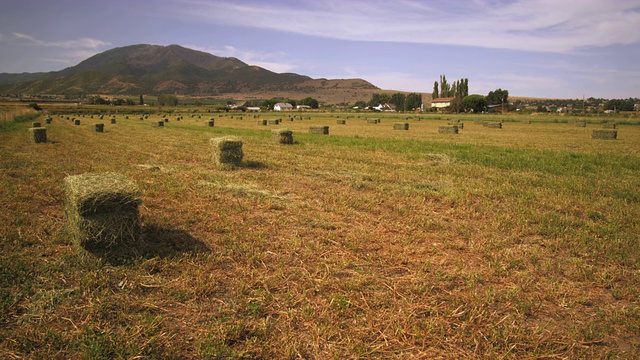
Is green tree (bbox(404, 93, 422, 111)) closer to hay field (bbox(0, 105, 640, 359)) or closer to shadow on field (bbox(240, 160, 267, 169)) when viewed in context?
shadow on field (bbox(240, 160, 267, 169))

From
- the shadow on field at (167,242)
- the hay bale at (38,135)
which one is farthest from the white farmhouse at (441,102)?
the shadow on field at (167,242)

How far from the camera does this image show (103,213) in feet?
16.6

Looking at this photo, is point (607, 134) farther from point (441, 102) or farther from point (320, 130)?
point (441, 102)

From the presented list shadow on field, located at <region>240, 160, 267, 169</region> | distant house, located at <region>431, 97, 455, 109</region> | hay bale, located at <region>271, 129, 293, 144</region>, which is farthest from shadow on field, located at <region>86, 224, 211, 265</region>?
distant house, located at <region>431, 97, 455, 109</region>

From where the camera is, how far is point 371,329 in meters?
3.78

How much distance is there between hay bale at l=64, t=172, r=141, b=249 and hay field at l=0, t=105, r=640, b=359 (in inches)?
10.3

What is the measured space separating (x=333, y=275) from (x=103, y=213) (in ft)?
10.8

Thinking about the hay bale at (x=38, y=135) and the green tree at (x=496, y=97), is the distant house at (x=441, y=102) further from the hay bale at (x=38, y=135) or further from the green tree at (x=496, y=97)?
the hay bale at (x=38, y=135)

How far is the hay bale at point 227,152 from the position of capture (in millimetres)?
12336

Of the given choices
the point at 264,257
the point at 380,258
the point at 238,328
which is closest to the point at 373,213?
the point at 380,258

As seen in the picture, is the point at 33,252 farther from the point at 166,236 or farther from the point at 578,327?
the point at 578,327

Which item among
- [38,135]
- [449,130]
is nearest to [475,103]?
[449,130]

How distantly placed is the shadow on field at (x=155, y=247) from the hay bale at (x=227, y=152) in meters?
6.12

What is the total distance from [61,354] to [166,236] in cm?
285
